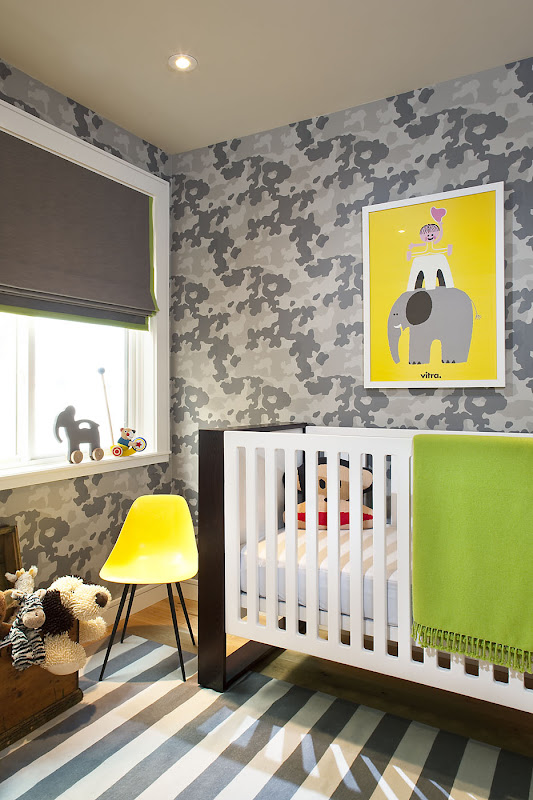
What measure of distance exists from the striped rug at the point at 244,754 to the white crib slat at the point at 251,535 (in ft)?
1.14

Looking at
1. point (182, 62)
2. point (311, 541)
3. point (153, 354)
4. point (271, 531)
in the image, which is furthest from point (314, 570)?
point (182, 62)

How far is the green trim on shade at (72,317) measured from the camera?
227 cm

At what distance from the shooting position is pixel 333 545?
1.82m

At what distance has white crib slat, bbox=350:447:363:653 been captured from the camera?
1.77 m

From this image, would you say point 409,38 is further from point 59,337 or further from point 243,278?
point 59,337

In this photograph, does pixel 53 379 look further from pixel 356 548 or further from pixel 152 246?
pixel 356 548

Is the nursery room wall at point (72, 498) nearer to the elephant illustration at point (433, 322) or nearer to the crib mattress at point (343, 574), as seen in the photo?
the crib mattress at point (343, 574)

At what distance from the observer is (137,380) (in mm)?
3018

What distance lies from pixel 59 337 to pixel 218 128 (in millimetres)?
1351

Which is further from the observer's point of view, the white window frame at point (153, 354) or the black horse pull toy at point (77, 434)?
the white window frame at point (153, 354)

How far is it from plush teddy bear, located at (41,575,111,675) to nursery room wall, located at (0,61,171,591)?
469 mm

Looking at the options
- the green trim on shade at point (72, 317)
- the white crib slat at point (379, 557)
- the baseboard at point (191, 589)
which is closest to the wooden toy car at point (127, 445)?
the green trim on shade at point (72, 317)

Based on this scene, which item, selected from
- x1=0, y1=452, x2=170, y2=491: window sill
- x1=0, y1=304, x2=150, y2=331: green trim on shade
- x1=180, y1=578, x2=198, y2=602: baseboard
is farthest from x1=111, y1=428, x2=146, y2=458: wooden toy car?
x1=180, y1=578, x2=198, y2=602: baseboard

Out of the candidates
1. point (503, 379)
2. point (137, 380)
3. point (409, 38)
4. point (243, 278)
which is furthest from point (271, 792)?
point (409, 38)
